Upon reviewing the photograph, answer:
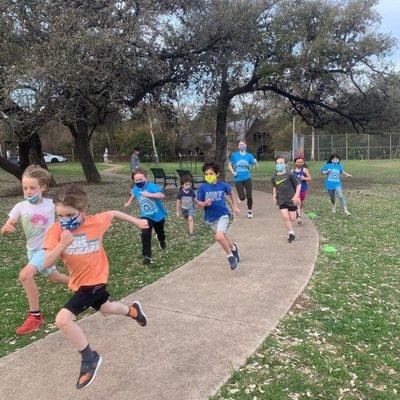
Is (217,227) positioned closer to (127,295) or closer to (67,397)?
(127,295)

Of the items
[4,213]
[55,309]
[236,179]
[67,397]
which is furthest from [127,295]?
[4,213]

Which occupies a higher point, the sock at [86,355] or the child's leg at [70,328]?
the child's leg at [70,328]

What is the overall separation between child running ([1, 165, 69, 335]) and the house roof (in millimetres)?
50821

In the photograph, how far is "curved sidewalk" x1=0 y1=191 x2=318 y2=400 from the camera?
3.65 meters

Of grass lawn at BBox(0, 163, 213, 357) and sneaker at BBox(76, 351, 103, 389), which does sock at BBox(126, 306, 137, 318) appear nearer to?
sneaker at BBox(76, 351, 103, 389)

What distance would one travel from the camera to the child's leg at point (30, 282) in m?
4.68

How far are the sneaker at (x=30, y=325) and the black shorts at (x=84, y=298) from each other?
1188 mm

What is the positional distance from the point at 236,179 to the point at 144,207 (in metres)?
4.56

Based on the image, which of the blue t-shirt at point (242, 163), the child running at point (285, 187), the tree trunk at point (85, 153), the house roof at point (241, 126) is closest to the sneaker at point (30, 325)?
the child running at point (285, 187)

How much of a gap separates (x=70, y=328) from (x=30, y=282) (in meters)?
1.22

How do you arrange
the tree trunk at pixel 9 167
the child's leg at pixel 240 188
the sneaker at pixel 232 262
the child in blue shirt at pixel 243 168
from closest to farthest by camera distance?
the sneaker at pixel 232 262
the child in blue shirt at pixel 243 168
the child's leg at pixel 240 188
the tree trunk at pixel 9 167

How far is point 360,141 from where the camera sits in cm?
4778

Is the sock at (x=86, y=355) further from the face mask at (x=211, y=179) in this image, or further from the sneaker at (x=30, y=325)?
the face mask at (x=211, y=179)

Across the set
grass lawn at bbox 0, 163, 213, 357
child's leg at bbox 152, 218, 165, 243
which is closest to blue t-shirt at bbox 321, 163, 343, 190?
grass lawn at bbox 0, 163, 213, 357
